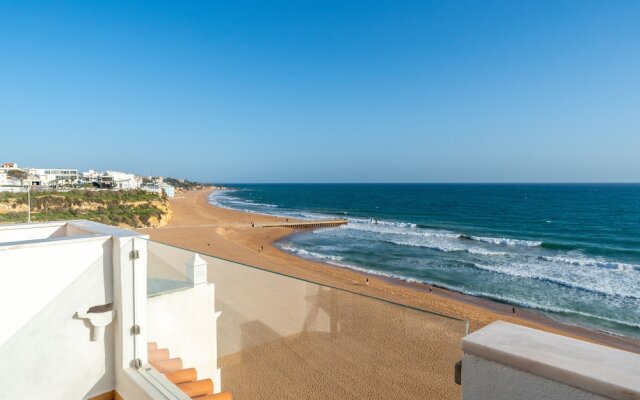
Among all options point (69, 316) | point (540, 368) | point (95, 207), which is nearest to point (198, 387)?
point (69, 316)

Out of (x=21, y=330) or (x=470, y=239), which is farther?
(x=470, y=239)

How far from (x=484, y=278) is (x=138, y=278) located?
16.8 m

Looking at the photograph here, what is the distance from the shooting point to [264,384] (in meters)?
2.45

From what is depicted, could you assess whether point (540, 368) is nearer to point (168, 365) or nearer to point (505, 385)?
point (505, 385)

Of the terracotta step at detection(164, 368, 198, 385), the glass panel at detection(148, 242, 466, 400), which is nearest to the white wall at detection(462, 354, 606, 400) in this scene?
the glass panel at detection(148, 242, 466, 400)

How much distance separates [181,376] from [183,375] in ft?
0.05

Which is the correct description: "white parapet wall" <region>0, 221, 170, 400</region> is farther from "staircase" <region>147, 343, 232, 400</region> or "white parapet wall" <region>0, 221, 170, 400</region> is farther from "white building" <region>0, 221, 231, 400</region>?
"staircase" <region>147, 343, 232, 400</region>

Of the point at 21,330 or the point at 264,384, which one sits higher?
the point at 21,330

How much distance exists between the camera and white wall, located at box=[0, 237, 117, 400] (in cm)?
236

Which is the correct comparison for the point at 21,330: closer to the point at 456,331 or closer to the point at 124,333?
the point at 124,333

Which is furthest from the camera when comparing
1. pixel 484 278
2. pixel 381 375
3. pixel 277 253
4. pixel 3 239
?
pixel 277 253

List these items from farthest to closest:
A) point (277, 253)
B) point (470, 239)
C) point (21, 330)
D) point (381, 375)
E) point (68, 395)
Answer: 1. point (470, 239)
2. point (277, 253)
3. point (68, 395)
4. point (21, 330)
5. point (381, 375)

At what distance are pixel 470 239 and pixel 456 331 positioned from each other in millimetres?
27826

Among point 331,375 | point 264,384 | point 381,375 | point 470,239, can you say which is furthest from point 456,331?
point 470,239
